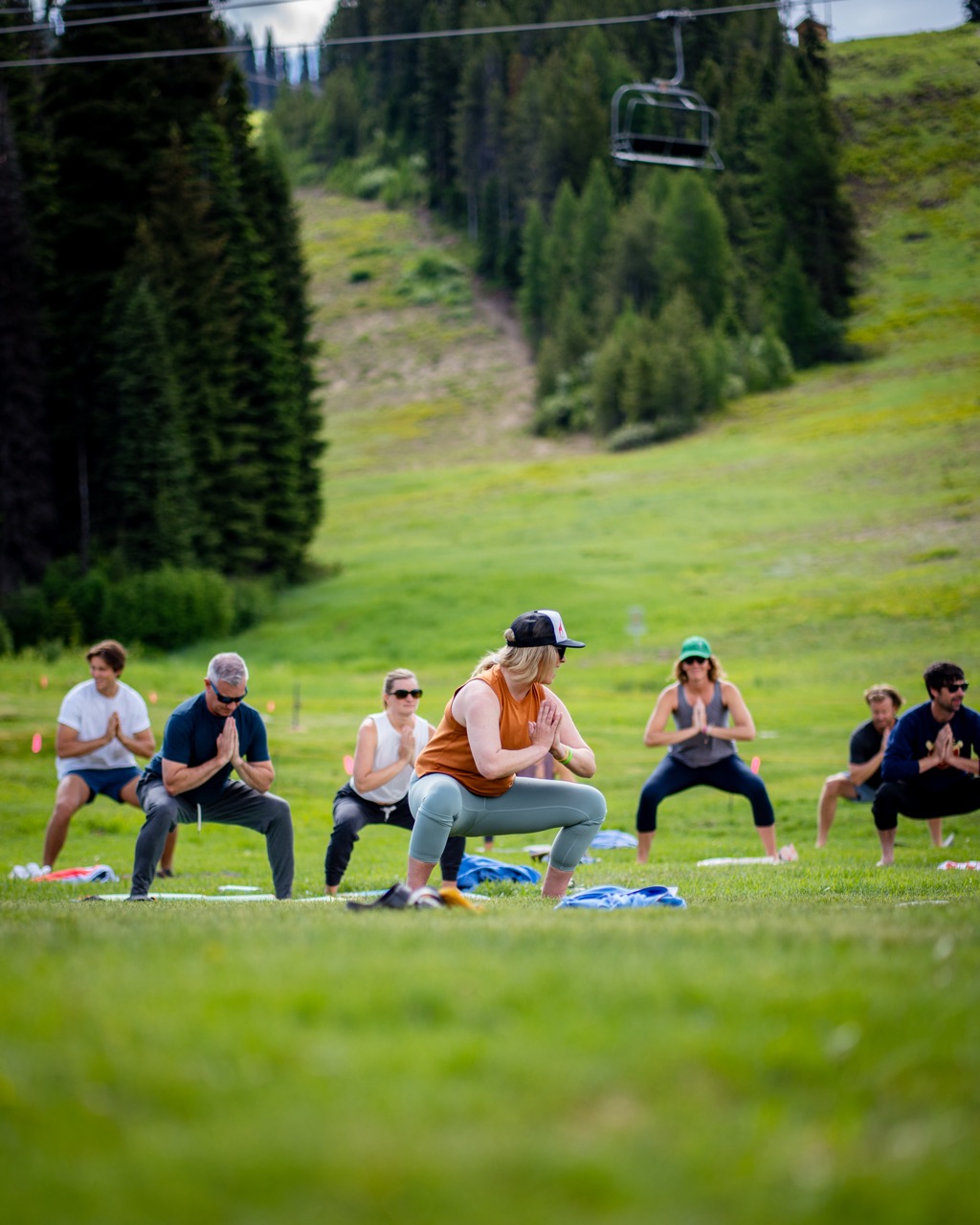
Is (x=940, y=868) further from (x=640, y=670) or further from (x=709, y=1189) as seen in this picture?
(x=640, y=670)

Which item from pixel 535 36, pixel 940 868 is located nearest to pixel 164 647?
pixel 940 868

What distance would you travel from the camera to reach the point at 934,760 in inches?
479

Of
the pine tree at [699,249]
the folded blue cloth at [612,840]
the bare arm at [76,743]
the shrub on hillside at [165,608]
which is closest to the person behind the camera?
the bare arm at [76,743]

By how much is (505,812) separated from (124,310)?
39669 mm

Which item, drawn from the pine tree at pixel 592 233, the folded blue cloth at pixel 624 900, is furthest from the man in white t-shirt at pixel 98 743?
the pine tree at pixel 592 233

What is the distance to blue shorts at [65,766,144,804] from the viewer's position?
13.1m

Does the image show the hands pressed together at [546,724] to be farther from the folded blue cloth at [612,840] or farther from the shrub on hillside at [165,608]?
the shrub on hillside at [165,608]

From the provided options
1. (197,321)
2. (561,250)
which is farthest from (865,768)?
(561,250)

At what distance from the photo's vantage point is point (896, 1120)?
3535 millimetres

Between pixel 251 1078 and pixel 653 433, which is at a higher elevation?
pixel 251 1078

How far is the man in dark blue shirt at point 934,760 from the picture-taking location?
12164 mm

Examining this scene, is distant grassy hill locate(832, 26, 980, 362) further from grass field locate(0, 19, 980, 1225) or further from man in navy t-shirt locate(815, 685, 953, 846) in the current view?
man in navy t-shirt locate(815, 685, 953, 846)

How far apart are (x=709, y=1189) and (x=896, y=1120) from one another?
697 millimetres

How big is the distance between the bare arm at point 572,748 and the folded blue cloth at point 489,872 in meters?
3.22
